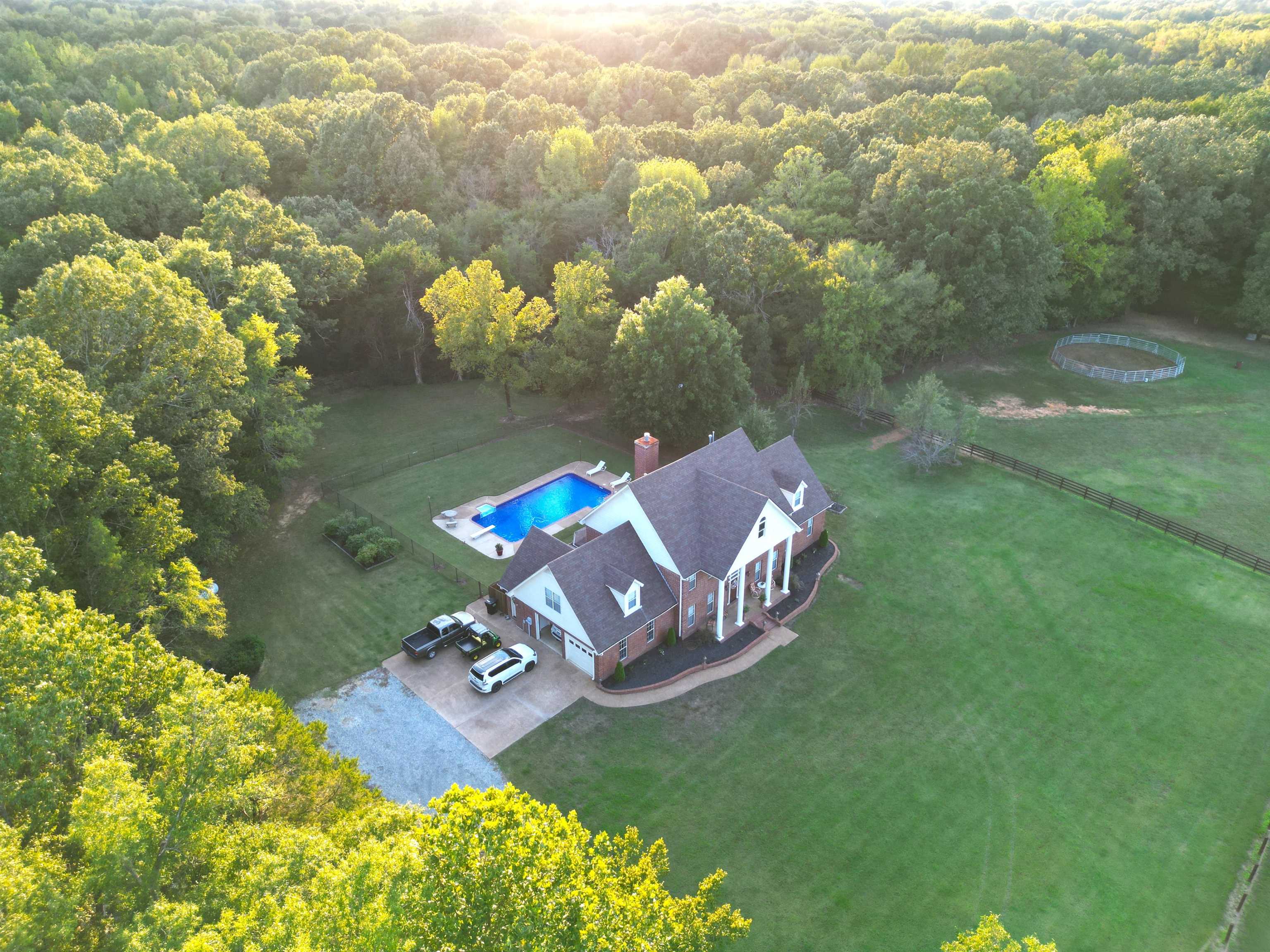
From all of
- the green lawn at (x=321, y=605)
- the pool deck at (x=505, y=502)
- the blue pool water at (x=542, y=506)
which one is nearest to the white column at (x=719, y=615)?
the pool deck at (x=505, y=502)

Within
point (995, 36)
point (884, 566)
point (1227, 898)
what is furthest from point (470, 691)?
point (995, 36)

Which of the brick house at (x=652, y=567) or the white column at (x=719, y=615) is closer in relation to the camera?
Answer: the brick house at (x=652, y=567)

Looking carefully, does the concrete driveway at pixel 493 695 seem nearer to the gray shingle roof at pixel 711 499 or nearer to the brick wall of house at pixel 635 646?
the brick wall of house at pixel 635 646

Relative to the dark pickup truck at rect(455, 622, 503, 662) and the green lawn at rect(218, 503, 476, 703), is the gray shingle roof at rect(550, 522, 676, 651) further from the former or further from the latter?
Result: the green lawn at rect(218, 503, 476, 703)

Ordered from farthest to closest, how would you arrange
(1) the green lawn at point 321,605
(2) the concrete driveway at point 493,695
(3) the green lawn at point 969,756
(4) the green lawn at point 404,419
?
1. (4) the green lawn at point 404,419
2. (1) the green lawn at point 321,605
3. (2) the concrete driveway at point 493,695
4. (3) the green lawn at point 969,756

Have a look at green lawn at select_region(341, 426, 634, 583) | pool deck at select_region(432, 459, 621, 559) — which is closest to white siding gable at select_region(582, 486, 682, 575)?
pool deck at select_region(432, 459, 621, 559)
